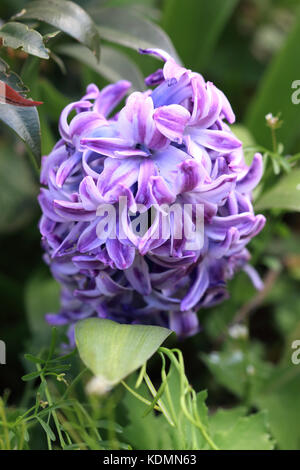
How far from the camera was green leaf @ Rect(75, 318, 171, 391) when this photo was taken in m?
0.54

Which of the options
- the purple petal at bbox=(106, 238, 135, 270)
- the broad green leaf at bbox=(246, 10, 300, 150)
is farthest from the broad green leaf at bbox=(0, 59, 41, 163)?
the broad green leaf at bbox=(246, 10, 300, 150)

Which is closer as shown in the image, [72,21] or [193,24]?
[72,21]

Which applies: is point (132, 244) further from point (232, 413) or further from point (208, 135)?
point (232, 413)

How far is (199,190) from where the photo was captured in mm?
635

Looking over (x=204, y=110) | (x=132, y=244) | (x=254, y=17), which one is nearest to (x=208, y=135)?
(x=204, y=110)

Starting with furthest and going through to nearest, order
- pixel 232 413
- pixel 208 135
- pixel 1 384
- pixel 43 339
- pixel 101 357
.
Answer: pixel 1 384 → pixel 43 339 → pixel 232 413 → pixel 208 135 → pixel 101 357

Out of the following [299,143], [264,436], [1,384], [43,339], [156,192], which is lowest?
[1,384]

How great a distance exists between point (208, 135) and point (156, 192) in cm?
11

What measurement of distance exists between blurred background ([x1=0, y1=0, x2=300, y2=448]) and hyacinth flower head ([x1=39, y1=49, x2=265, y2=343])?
0.14m

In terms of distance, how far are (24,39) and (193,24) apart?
49 cm

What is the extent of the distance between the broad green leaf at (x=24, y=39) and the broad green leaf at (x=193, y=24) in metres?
0.45

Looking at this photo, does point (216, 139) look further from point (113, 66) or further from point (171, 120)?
point (113, 66)

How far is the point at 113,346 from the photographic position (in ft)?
1.92

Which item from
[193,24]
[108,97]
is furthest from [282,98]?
[108,97]
